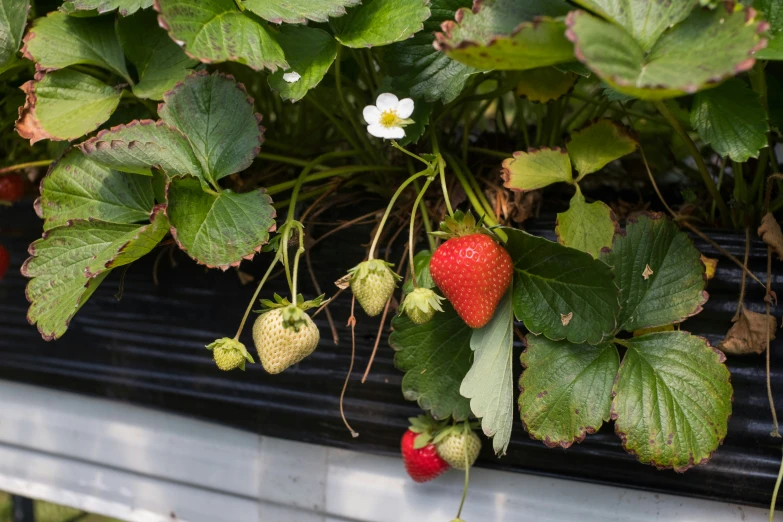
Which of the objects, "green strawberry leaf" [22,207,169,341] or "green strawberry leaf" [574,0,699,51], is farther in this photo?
"green strawberry leaf" [22,207,169,341]

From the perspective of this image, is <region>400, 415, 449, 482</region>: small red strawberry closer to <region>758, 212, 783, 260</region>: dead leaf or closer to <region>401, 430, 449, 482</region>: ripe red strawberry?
<region>401, 430, 449, 482</region>: ripe red strawberry

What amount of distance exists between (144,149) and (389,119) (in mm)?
206

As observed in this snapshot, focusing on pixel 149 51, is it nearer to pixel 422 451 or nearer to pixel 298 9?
pixel 298 9

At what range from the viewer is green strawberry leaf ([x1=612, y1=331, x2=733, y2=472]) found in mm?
509

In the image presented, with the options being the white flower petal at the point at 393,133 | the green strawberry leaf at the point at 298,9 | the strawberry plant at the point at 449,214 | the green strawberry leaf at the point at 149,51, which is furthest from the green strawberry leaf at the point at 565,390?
the green strawberry leaf at the point at 149,51

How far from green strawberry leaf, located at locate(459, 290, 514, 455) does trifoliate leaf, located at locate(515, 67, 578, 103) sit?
0.21m

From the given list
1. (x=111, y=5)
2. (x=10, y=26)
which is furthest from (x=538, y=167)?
(x=10, y=26)

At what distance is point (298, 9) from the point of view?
1.69ft

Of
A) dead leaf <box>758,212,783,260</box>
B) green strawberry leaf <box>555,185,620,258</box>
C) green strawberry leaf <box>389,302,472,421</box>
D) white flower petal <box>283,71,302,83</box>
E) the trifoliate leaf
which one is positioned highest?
the trifoliate leaf

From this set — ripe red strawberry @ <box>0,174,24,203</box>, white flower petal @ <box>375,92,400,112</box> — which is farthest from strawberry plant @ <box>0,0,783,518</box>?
ripe red strawberry @ <box>0,174,24,203</box>

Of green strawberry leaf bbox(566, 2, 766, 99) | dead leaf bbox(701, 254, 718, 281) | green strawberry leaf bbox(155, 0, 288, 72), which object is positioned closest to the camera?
green strawberry leaf bbox(566, 2, 766, 99)

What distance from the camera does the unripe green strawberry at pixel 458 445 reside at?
25.0 inches

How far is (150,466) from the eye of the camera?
89 cm

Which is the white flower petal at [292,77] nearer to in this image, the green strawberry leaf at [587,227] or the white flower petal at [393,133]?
the white flower petal at [393,133]
